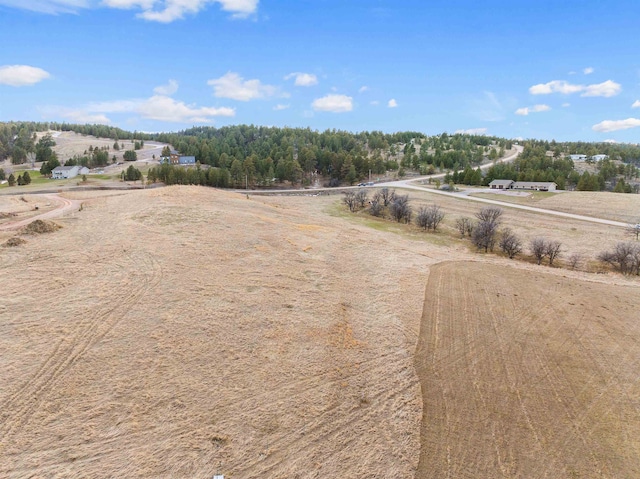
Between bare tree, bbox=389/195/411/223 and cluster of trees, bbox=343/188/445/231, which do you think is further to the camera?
bare tree, bbox=389/195/411/223

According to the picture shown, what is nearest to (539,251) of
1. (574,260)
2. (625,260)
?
(574,260)

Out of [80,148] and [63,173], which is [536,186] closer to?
[63,173]

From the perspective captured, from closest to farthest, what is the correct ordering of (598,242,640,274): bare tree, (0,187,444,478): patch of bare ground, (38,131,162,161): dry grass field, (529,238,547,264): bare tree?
(0,187,444,478): patch of bare ground
(598,242,640,274): bare tree
(529,238,547,264): bare tree
(38,131,162,161): dry grass field

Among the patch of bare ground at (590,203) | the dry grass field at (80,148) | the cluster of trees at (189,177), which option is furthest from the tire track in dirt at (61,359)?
the dry grass field at (80,148)

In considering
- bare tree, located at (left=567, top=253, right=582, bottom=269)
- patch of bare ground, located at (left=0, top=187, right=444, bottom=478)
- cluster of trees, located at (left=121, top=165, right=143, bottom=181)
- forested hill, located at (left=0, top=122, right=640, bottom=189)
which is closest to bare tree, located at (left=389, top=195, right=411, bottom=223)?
bare tree, located at (left=567, top=253, right=582, bottom=269)

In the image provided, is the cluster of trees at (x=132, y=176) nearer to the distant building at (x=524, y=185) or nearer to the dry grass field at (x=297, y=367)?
the dry grass field at (x=297, y=367)

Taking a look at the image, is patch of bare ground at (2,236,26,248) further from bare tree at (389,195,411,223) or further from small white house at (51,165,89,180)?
small white house at (51,165,89,180)
